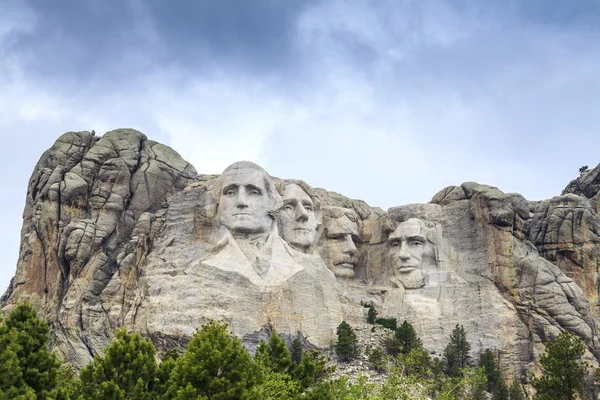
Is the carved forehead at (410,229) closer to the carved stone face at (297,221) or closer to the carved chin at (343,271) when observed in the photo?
the carved chin at (343,271)

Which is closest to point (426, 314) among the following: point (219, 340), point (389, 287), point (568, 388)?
point (389, 287)

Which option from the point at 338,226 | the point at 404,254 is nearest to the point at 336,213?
the point at 338,226

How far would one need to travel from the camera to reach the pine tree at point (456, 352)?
5694 centimetres

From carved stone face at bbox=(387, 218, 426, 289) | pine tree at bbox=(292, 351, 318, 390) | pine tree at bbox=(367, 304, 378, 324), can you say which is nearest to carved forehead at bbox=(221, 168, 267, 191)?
pine tree at bbox=(367, 304, 378, 324)

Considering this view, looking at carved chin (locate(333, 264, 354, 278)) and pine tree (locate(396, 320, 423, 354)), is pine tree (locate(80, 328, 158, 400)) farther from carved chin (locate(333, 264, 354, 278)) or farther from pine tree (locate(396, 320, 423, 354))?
carved chin (locate(333, 264, 354, 278))

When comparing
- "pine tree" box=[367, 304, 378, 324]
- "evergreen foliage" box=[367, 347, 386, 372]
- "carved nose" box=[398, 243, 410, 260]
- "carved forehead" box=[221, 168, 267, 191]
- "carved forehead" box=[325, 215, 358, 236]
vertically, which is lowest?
"evergreen foliage" box=[367, 347, 386, 372]

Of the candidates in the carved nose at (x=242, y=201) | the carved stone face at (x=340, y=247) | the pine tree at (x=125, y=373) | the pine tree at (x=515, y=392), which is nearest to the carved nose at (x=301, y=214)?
the carved stone face at (x=340, y=247)

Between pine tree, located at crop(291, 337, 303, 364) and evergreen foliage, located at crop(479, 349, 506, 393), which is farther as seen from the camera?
evergreen foliage, located at crop(479, 349, 506, 393)

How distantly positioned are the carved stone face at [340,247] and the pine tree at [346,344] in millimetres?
9547

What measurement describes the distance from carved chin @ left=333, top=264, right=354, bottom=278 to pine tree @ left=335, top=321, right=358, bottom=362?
917 centimetres

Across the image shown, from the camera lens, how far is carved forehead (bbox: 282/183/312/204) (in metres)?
63.5

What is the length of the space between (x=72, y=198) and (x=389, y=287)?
21646 mm

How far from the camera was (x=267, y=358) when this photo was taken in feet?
146

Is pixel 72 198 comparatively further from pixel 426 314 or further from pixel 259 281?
pixel 426 314
